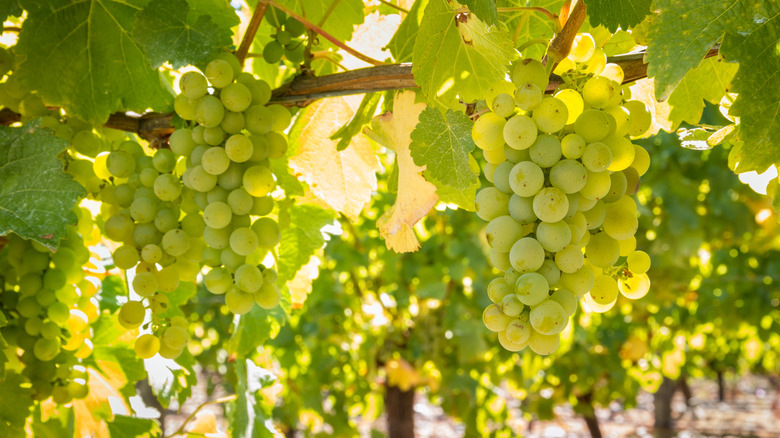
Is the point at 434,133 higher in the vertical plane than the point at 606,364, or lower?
higher

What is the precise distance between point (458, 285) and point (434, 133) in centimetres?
326

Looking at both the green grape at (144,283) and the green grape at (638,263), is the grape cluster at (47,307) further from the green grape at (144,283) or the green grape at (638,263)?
the green grape at (638,263)

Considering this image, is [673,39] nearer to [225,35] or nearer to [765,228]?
[225,35]

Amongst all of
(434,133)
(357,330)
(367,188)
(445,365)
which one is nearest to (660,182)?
(445,365)

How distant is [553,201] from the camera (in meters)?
0.55

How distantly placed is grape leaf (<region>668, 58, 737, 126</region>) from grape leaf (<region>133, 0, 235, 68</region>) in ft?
1.92

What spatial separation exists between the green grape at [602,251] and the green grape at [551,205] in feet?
0.30

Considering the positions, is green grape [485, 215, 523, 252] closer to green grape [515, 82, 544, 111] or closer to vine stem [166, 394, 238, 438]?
green grape [515, 82, 544, 111]

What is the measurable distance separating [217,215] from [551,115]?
381mm

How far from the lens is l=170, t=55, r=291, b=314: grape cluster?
2.38 ft

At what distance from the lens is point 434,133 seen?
703 millimetres

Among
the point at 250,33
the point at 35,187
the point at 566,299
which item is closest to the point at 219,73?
the point at 250,33

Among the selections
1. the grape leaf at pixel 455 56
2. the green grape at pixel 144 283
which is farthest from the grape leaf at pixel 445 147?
the green grape at pixel 144 283

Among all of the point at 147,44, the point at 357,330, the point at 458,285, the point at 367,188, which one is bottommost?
the point at 357,330
